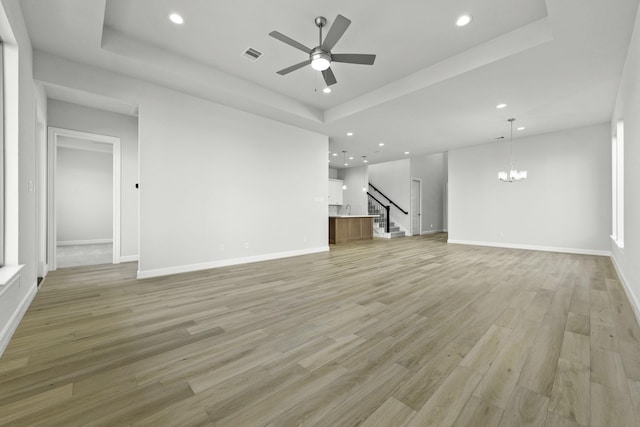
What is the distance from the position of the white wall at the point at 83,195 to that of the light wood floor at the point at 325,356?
6286 mm

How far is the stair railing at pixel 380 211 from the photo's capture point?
10865 mm

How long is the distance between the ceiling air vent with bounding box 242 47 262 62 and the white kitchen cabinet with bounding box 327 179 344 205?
783 centimetres

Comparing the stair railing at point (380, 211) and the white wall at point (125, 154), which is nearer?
the white wall at point (125, 154)

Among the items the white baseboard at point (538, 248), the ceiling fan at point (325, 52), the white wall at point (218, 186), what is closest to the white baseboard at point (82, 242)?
the white wall at point (218, 186)

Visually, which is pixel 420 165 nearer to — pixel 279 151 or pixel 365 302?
pixel 279 151

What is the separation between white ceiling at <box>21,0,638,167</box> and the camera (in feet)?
9.61

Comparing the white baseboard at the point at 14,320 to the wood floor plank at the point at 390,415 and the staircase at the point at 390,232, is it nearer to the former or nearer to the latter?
the wood floor plank at the point at 390,415

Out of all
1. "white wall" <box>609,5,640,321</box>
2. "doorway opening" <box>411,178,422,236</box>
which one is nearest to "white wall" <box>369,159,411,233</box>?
"doorway opening" <box>411,178,422,236</box>

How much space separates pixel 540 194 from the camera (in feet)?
22.8

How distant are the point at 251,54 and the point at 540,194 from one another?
777 cm

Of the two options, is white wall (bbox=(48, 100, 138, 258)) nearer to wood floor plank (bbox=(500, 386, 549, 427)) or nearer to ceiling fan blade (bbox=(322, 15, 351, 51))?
ceiling fan blade (bbox=(322, 15, 351, 51))

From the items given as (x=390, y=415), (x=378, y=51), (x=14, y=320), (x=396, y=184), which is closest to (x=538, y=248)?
(x=396, y=184)

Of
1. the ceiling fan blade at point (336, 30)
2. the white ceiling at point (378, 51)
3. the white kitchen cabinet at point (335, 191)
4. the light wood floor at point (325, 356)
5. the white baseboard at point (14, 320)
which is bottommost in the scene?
the light wood floor at point (325, 356)

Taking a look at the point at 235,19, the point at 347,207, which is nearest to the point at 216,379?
the point at 235,19
